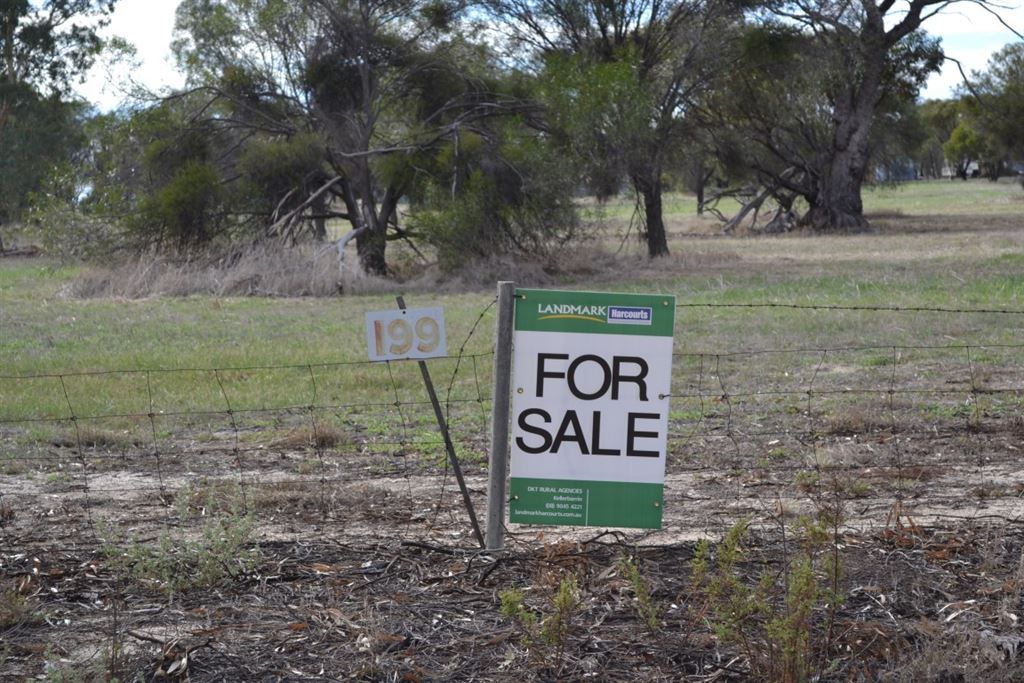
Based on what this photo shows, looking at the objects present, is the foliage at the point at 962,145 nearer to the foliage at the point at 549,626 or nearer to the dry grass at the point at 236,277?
the dry grass at the point at 236,277

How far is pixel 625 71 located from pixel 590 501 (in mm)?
18950

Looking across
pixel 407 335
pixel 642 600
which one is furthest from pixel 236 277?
pixel 642 600

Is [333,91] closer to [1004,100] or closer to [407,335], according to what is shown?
[407,335]

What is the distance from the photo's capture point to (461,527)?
6336 mm

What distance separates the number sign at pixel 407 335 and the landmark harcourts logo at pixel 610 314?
589 millimetres

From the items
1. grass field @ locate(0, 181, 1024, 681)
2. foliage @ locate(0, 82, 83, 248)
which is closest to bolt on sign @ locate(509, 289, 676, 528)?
grass field @ locate(0, 181, 1024, 681)

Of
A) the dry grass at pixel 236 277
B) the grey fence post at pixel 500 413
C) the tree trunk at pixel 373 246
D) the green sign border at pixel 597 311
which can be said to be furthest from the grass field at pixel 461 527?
the tree trunk at pixel 373 246

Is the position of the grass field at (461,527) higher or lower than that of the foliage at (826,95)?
lower

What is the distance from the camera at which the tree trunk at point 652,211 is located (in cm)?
2762

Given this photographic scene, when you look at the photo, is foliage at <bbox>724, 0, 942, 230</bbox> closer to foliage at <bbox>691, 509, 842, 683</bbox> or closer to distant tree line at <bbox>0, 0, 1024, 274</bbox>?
distant tree line at <bbox>0, 0, 1024, 274</bbox>

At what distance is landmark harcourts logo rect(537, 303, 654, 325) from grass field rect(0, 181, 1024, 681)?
3.20 feet

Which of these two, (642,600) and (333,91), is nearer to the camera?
(642,600)

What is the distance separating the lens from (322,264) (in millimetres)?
22016

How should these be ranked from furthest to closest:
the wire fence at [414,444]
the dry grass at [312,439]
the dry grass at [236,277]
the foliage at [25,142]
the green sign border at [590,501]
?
the foliage at [25,142] → the dry grass at [236,277] → the dry grass at [312,439] → the wire fence at [414,444] → the green sign border at [590,501]
